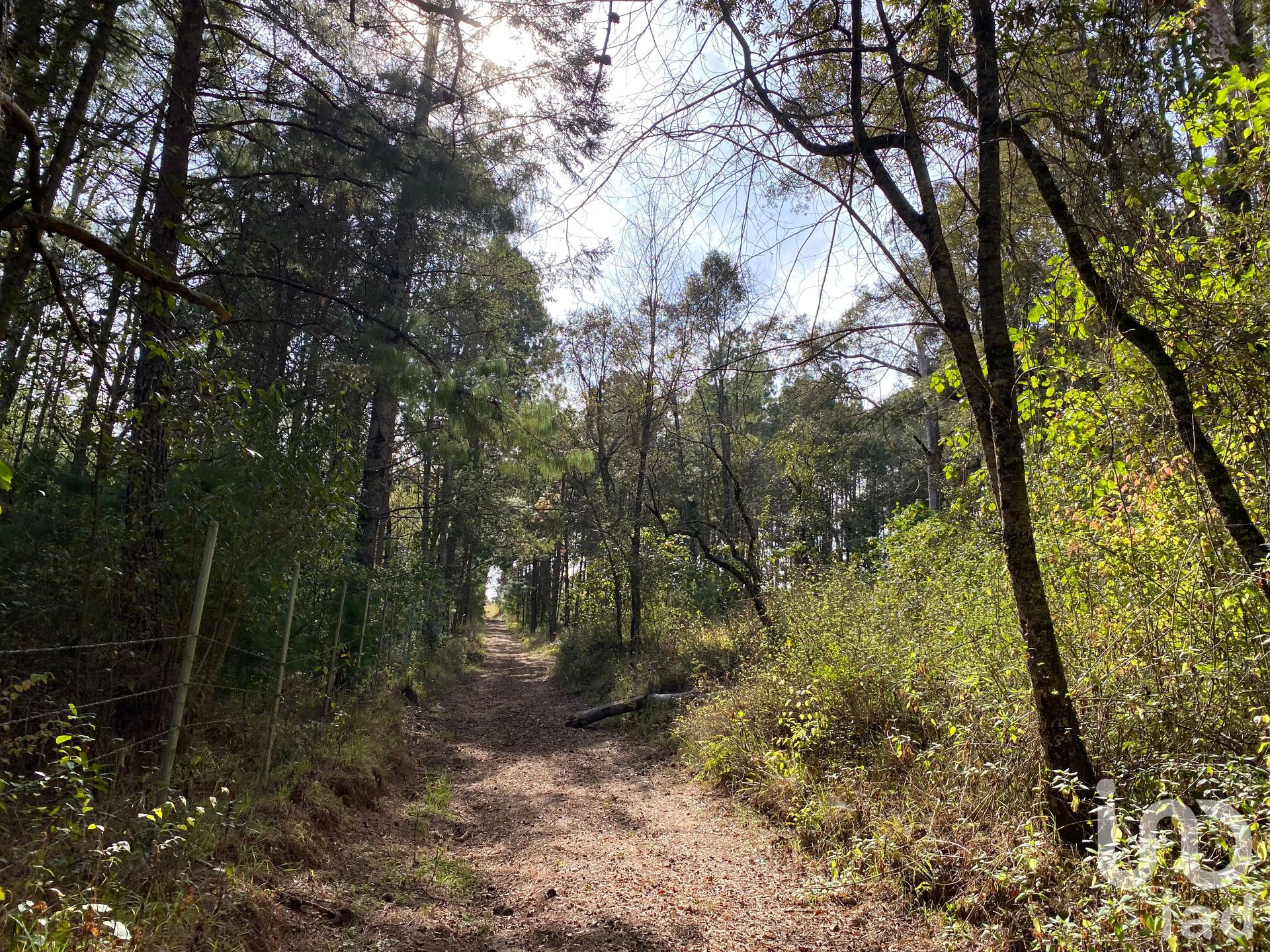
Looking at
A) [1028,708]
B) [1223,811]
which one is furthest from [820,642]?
[1223,811]

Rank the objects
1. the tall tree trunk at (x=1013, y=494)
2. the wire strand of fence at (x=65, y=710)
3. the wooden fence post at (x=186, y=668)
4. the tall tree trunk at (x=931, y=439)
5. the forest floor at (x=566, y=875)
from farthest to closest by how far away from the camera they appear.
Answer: the tall tree trunk at (x=931, y=439) → the forest floor at (x=566, y=875) → the wooden fence post at (x=186, y=668) → the tall tree trunk at (x=1013, y=494) → the wire strand of fence at (x=65, y=710)

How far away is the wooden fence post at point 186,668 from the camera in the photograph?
11.0 feet

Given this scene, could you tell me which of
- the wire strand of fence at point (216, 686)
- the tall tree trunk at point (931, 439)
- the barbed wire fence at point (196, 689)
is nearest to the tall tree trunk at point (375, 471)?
the barbed wire fence at point (196, 689)

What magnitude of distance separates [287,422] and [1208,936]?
23.5 feet

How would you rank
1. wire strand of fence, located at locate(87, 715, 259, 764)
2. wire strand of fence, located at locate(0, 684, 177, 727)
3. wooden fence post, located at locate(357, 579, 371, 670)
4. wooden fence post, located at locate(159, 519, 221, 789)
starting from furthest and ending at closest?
wooden fence post, located at locate(357, 579, 371, 670), wooden fence post, located at locate(159, 519, 221, 789), wire strand of fence, located at locate(87, 715, 259, 764), wire strand of fence, located at locate(0, 684, 177, 727)

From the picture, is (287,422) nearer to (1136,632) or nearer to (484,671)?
(1136,632)

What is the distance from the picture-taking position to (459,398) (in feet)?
24.1

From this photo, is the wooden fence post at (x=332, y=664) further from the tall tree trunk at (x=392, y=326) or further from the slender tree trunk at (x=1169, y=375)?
the slender tree trunk at (x=1169, y=375)

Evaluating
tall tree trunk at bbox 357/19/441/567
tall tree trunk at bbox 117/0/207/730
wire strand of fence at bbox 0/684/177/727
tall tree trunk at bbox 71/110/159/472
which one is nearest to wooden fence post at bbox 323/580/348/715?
tall tree trunk at bbox 357/19/441/567

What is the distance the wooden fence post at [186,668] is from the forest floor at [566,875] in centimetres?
99

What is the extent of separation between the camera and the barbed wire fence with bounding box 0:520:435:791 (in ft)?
10.8

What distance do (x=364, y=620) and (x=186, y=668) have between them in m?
5.11
